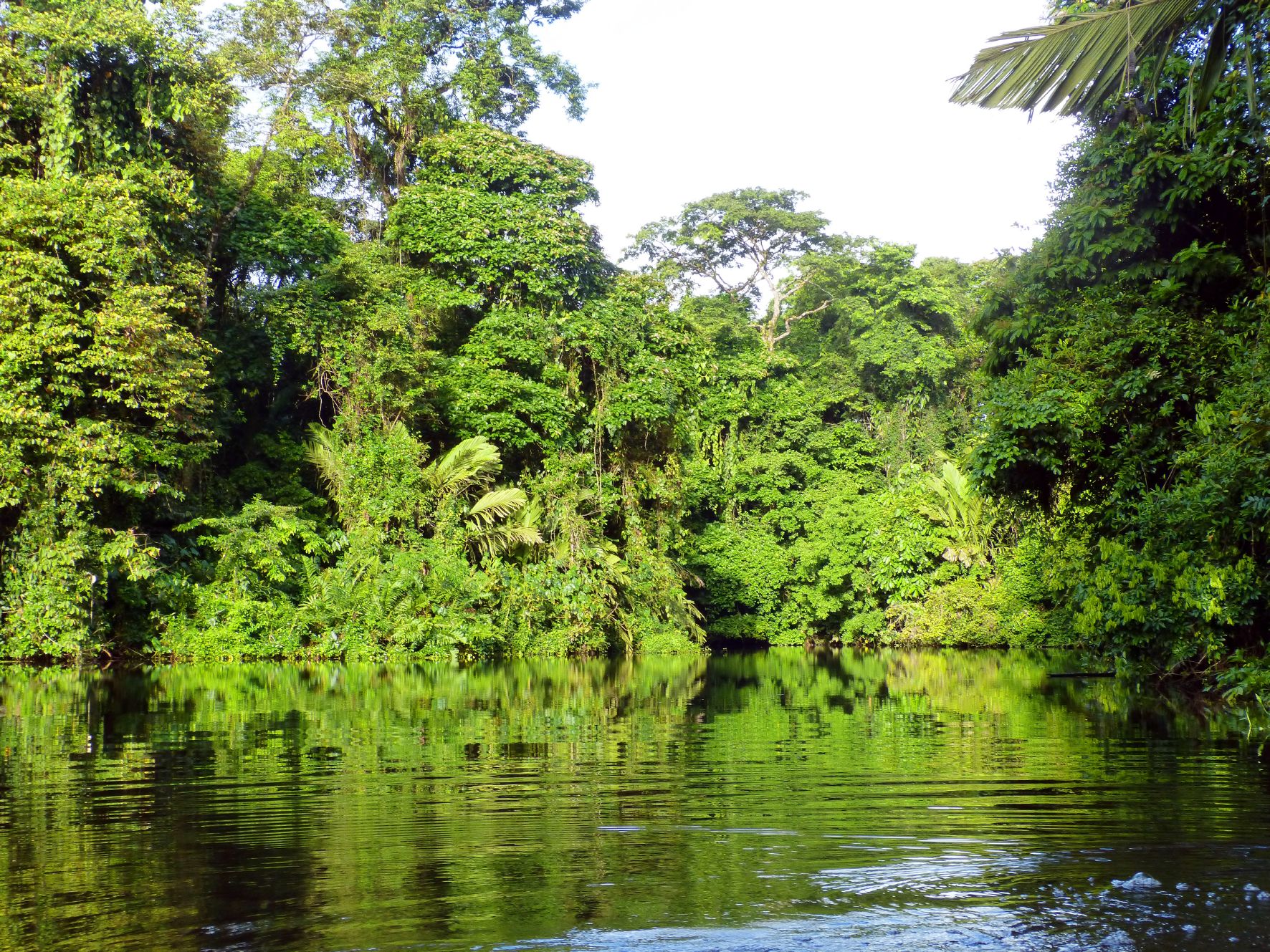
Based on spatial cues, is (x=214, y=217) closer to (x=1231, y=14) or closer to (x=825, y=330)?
(x=1231, y=14)

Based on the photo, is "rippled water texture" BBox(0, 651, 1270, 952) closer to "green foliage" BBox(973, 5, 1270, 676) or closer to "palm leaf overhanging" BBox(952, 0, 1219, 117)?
"green foliage" BBox(973, 5, 1270, 676)

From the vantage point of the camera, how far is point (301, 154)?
2558 centimetres

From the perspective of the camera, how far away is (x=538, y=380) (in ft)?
84.7

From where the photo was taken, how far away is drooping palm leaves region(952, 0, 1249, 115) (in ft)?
20.4

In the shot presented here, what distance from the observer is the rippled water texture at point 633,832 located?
3508mm

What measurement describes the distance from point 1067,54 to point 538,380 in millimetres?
20003

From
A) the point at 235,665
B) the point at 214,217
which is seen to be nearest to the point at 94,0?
the point at 214,217

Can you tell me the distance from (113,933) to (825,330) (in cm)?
3593

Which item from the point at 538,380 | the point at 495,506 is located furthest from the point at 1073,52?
the point at 538,380

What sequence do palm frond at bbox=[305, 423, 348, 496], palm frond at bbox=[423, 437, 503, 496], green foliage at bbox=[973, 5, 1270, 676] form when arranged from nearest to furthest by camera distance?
1. green foliage at bbox=[973, 5, 1270, 676]
2. palm frond at bbox=[305, 423, 348, 496]
3. palm frond at bbox=[423, 437, 503, 496]

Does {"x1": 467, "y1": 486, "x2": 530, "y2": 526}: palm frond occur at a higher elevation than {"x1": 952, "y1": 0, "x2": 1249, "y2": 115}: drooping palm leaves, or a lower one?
lower

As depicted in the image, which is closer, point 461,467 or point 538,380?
point 461,467

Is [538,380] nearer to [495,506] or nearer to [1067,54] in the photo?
[495,506]

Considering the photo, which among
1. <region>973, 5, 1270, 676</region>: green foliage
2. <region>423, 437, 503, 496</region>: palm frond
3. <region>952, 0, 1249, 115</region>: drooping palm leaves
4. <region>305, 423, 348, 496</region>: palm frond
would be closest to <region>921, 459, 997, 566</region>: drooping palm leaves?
<region>423, 437, 503, 496</region>: palm frond
